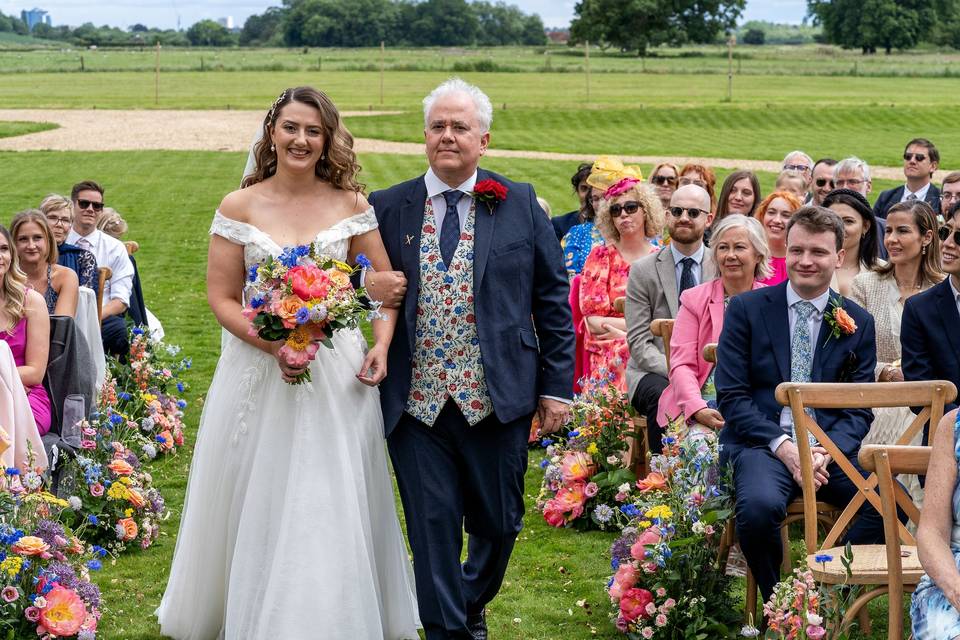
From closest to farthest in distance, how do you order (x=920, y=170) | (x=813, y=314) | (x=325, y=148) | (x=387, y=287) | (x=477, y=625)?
1. (x=387, y=287)
2. (x=325, y=148)
3. (x=477, y=625)
4. (x=813, y=314)
5. (x=920, y=170)

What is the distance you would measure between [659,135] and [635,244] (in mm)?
27602

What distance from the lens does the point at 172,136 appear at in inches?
1437

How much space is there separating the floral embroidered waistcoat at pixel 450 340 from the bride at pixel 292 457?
0.21m

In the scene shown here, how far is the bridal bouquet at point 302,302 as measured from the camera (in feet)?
16.3

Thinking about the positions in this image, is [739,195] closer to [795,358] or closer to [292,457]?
[795,358]

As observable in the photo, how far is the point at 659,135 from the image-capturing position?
3600cm

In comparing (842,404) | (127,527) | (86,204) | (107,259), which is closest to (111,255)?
(107,259)

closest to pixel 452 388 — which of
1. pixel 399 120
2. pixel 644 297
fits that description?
pixel 644 297

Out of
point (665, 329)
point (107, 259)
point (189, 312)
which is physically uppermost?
point (665, 329)

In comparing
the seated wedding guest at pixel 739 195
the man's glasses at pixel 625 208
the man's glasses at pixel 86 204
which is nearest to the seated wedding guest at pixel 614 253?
the man's glasses at pixel 625 208

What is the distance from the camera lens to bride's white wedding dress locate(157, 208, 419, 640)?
5.30 m

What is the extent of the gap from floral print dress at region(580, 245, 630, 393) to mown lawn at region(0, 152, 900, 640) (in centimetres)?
103

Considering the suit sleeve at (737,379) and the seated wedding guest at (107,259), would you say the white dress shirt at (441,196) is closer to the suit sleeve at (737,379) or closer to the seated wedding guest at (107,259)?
the suit sleeve at (737,379)

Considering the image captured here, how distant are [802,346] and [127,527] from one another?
3957mm
